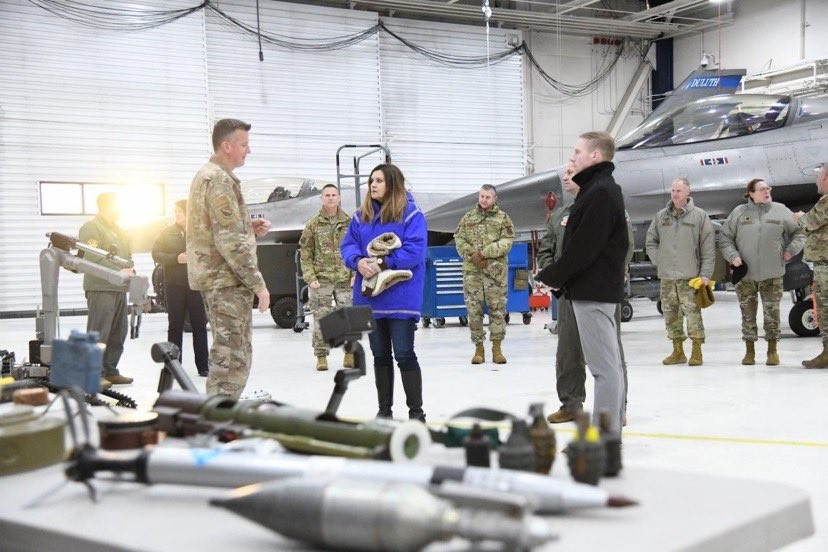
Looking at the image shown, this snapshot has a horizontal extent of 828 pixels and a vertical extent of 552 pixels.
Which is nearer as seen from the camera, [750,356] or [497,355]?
[750,356]

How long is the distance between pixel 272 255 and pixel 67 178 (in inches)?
258

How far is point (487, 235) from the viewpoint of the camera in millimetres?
7391

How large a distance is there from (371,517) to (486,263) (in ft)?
21.5

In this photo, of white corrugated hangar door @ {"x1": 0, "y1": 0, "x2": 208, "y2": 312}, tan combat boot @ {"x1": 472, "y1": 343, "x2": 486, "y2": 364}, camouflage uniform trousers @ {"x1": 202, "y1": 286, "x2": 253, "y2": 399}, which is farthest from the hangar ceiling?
camouflage uniform trousers @ {"x1": 202, "y1": 286, "x2": 253, "y2": 399}

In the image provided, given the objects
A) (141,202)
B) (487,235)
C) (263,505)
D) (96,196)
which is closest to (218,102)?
(141,202)

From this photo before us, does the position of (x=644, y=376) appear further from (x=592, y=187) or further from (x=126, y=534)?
(x=126, y=534)

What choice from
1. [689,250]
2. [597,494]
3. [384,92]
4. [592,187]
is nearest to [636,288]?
[689,250]

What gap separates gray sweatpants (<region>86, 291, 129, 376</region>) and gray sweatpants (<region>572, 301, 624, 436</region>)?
426 centimetres

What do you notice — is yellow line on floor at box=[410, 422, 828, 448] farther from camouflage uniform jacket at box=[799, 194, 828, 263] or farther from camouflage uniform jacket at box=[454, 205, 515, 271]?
camouflage uniform jacket at box=[454, 205, 515, 271]

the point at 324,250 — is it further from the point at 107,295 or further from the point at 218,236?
the point at 218,236

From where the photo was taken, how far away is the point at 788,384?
5738 millimetres

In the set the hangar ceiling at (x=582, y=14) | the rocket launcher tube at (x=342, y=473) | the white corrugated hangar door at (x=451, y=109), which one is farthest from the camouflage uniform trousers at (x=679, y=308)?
the hangar ceiling at (x=582, y=14)

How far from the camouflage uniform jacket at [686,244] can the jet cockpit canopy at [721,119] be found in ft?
9.73

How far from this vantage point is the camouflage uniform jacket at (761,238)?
6694 millimetres
